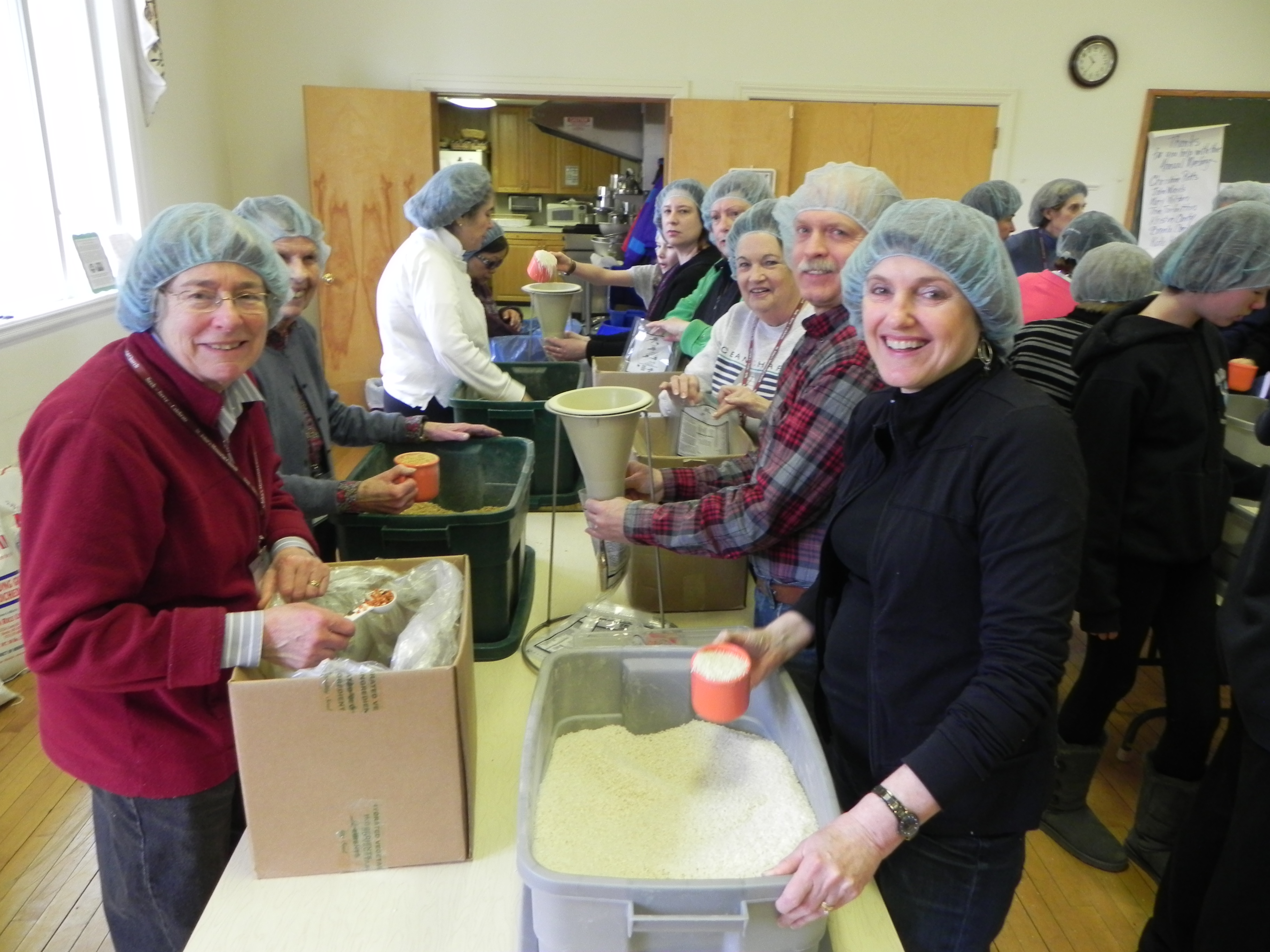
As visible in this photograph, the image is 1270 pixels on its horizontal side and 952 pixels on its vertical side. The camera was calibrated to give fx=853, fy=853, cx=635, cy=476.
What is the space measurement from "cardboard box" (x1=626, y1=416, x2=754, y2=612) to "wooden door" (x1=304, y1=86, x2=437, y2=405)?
11.5 feet

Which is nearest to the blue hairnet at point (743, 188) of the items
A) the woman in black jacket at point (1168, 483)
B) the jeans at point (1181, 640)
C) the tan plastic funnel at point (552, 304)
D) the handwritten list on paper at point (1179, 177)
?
the tan plastic funnel at point (552, 304)

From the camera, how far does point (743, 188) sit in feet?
9.37

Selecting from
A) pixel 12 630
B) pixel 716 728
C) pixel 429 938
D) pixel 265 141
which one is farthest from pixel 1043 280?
pixel 265 141

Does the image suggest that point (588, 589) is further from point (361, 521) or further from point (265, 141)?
point (265, 141)

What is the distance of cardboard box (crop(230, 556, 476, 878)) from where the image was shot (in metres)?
0.97

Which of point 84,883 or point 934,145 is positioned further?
point 934,145

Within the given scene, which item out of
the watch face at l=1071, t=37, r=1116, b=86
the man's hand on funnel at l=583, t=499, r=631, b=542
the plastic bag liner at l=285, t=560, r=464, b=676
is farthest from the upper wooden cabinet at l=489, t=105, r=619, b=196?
the plastic bag liner at l=285, t=560, r=464, b=676

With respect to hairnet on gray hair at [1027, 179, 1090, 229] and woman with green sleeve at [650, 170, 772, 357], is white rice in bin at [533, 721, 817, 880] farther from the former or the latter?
hairnet on gray hair at [1027, 179, 1090, 229]

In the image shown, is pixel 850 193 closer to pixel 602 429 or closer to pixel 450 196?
pixel 602 429

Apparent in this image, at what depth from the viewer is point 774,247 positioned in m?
1.89

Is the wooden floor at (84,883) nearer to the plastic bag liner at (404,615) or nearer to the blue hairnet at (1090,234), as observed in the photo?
the plastic bag liner at (404,615)

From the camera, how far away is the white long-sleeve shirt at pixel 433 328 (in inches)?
98.5

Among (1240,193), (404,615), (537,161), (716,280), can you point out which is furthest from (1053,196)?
(537,161)

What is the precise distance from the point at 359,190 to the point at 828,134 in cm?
276
